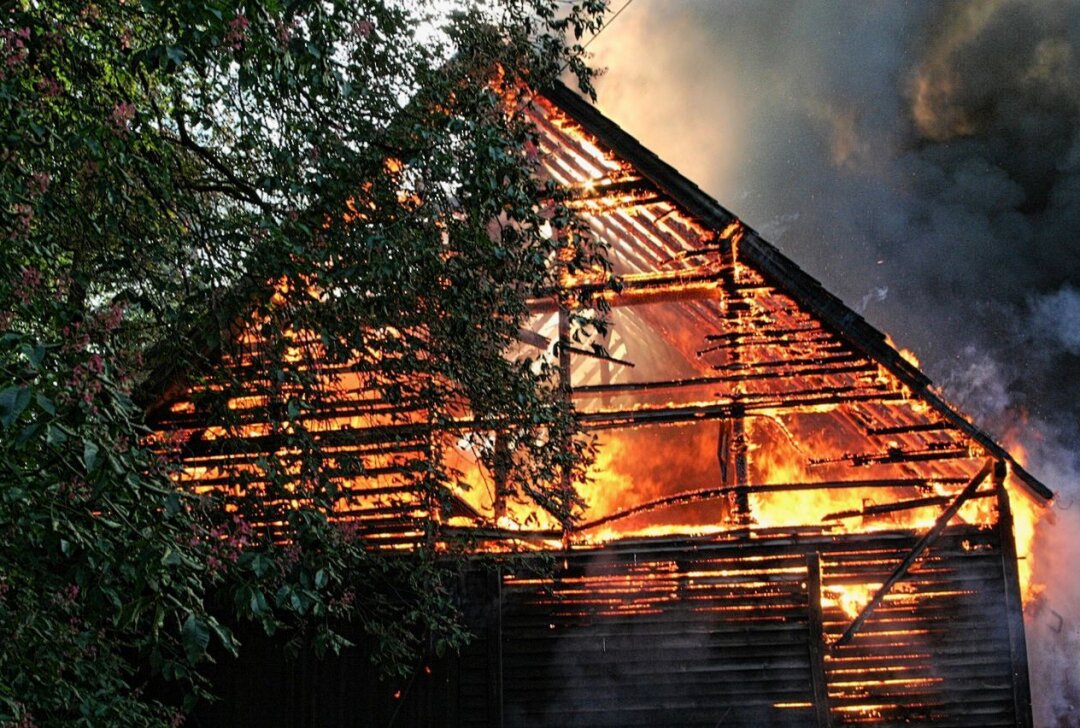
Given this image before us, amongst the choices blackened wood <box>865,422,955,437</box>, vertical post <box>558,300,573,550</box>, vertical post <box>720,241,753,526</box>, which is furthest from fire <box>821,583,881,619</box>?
vertical post <box>558,300,573,550</box>

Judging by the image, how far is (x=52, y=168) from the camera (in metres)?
6.90

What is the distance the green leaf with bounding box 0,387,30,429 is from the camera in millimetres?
3861

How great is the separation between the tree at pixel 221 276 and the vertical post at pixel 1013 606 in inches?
163

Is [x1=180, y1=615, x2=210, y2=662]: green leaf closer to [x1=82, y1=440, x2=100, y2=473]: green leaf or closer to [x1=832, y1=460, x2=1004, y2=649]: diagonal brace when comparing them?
[x1=82, y1=440, x2=100, y2=473]: green leaf

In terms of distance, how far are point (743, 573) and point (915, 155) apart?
16.8 metres

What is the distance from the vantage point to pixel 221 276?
7102 millimetres

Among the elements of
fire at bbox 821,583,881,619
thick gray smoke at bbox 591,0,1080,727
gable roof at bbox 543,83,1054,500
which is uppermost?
thick gray smoke at bbox 591,0,1080,727

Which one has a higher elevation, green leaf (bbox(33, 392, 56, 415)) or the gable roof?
the gable roof

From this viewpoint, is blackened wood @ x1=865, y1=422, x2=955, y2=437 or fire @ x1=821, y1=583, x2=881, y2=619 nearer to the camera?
blackened wood @ x1=865, y1=422, x2=955, y2=437

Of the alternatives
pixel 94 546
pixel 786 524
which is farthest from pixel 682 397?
pixel 94 546

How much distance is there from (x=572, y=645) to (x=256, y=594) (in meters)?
6.22

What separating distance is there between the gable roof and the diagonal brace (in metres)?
0.26

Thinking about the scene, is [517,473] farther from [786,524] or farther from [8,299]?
[8,299]

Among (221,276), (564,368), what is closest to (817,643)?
(564,368)
